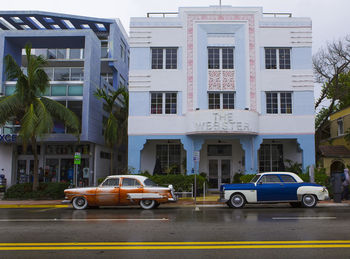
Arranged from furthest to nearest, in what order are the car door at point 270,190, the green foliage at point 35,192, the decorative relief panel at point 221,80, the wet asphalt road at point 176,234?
the decorative relief panel at point 221,80 → the green foliage at point 35,192 → the car door at point 270,190 → the wet asphalt road at point 176,234

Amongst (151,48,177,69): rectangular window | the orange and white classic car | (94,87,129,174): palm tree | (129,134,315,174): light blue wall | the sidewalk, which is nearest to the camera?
the orange and white classic car

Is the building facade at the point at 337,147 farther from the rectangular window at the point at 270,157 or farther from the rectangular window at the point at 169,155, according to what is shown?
the rectangular window at the point at 169,155

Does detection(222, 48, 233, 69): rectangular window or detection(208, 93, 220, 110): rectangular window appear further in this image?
detection(222, 48, 233, 69): rectangular window

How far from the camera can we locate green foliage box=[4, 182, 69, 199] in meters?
20.2

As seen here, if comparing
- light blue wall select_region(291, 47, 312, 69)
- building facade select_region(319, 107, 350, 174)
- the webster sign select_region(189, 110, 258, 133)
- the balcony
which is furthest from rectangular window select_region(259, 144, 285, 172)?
light blue wall select_region(291, 47, 312, 69)

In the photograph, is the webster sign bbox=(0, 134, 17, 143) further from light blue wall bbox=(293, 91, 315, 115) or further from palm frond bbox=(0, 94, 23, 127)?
light blue wall bbox=(293, 91, 315, 115)

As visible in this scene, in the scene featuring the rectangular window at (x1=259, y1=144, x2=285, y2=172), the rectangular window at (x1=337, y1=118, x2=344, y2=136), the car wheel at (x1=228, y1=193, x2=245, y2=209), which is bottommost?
the car wheel at (x1=228, y1=193, x2=245, y2=209)

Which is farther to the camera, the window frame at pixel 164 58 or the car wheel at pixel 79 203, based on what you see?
the window frame at pixel 164 58

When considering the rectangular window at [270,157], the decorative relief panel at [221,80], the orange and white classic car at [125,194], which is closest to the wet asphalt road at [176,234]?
the orange and white classic car at [125,194]

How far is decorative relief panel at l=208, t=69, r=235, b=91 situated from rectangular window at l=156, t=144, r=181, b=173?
461 centimetres

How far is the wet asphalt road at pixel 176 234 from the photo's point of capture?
22.5ft

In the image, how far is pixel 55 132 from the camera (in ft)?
77.8

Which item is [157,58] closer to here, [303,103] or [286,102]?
[286,102]

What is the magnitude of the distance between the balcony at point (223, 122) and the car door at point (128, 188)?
6.59 m
